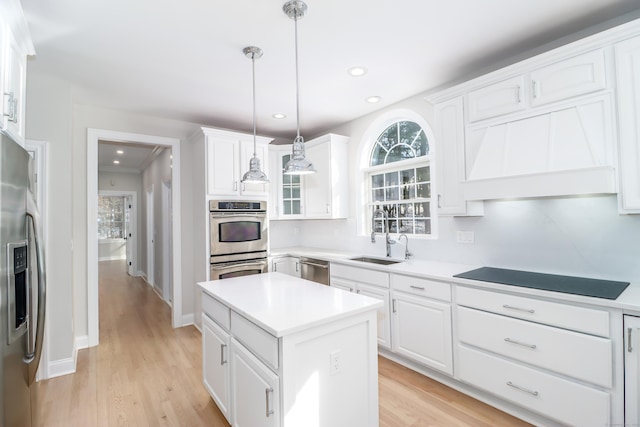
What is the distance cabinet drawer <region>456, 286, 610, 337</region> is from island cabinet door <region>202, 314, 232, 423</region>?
69.0 inches

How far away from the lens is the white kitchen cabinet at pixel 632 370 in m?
1.59

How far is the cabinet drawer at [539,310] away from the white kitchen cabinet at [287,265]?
224 cm

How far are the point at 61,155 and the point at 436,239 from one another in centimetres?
378

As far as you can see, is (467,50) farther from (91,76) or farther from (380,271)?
(91,76)

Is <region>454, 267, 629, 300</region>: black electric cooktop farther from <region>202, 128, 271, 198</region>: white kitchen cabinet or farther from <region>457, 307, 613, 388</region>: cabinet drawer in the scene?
<region>202, 128, 271, 198</region>: white kitchen cabinet

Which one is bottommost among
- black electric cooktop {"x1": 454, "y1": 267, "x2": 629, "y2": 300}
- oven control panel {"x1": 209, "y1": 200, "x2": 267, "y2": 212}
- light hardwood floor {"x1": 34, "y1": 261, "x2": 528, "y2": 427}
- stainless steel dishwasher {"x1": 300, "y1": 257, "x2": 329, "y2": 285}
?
light hardwood floor {"x1": 34, "y1": 261, "x2": 528, "y2": 427}

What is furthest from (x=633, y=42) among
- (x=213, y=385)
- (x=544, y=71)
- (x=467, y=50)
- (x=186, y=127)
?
(x=186, y=127)

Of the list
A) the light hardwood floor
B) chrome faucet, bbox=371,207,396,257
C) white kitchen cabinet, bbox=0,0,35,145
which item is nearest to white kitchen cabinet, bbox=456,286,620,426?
the light hardwood floor

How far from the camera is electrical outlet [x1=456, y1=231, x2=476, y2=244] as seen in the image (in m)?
2.82

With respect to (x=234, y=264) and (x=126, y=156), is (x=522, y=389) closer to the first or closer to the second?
(x=234, y=264)

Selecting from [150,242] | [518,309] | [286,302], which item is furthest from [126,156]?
[518,309]

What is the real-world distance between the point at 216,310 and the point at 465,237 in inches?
90.2

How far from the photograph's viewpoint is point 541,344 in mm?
1917

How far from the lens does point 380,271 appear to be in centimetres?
295
